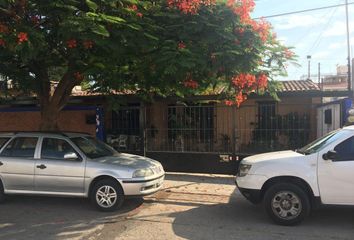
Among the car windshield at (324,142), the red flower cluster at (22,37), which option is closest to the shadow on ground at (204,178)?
the car windshield at (324,142)

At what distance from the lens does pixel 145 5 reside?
27.3 ft

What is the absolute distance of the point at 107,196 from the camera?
8391 millimetres

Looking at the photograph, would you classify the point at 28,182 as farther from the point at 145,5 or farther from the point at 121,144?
the point at 121,144

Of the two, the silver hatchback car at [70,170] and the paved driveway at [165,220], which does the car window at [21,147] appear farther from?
the paved driveway at [165,220]

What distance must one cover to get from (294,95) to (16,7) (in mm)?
8932

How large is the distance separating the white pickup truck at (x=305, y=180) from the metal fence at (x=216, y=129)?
4.58m

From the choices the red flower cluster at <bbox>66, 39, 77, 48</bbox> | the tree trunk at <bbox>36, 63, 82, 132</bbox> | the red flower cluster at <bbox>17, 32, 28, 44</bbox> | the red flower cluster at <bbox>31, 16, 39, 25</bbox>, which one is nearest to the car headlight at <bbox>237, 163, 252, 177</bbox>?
the red flower cluster at <bbox>66, 39, 77, 48</bbox>

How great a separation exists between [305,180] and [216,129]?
20.5ft

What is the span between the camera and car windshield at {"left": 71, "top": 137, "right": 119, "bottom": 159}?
9016mm

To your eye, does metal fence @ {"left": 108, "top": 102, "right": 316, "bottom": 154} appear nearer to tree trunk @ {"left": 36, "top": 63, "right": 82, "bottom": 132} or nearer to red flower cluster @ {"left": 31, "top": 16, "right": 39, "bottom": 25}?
tree trunk @ {"left": 36, "top": 63, "right": 82, "bottom": 132}

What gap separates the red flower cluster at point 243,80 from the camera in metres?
8.73

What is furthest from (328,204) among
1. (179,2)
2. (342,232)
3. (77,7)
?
(77,7)

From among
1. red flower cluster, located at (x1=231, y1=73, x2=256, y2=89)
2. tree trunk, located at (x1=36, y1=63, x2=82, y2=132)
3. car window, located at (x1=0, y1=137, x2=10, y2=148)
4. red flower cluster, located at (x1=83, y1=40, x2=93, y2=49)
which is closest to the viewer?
red flower cluster, located at (x1=83, y1=40, x2=93, y2=49)

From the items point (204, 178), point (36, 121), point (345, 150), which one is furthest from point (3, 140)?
point (36, 121)
